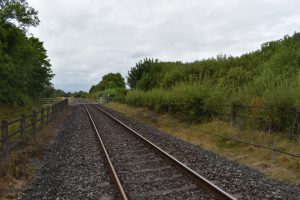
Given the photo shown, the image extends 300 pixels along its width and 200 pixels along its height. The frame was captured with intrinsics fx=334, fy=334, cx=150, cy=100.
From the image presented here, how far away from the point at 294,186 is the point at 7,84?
25.1m

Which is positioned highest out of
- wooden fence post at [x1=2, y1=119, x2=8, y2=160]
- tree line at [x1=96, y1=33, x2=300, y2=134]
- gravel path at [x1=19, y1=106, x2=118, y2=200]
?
tree line at [x1=96, y1=33, x2=300, y2=134]

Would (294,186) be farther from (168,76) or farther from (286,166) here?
(168,76)

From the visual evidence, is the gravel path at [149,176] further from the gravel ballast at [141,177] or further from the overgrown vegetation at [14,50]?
the overgrown vegetation at [14,50]

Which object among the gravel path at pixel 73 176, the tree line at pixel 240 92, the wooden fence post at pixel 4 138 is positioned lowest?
the gravel path at pixel 73 176

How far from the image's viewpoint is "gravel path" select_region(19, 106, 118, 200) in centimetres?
705

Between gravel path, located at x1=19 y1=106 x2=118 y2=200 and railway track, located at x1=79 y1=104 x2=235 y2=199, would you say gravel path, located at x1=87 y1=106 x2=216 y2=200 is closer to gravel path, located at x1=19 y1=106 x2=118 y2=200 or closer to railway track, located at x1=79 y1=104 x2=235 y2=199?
railway track, located at x1=79 y1=104 x2=235 y2=199

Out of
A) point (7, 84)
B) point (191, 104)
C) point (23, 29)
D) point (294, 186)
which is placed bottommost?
point (294, 186)

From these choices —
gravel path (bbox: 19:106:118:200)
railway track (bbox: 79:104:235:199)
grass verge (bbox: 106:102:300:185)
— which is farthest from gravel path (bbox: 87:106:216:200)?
grass verge (bbox: 106:102:300:185)

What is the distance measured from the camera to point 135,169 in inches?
356

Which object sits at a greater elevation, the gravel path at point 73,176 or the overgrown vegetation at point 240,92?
the overgrown vegetation at point 240,92

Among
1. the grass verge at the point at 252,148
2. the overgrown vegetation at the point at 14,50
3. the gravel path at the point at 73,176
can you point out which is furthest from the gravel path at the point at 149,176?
the overgrown vegetation at the point at 14,50

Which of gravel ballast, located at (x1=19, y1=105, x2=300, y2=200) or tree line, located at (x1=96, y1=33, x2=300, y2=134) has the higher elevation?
tree line, located at (x1=96, y1=33, x2=300, y2=134)

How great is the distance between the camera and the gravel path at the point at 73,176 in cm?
705

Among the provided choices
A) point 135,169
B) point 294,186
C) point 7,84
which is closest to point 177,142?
point 135,169
